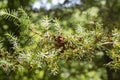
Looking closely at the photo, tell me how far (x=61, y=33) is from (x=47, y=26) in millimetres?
136

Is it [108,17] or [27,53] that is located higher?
[108,17]

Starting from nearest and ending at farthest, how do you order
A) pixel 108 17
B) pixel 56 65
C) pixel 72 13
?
pixel 56 65 < pixel 108 17 < pixel 72 13

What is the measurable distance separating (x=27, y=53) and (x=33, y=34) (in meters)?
0.24

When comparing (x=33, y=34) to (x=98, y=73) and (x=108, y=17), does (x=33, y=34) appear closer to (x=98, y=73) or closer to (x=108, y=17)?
(x=108, y=17)

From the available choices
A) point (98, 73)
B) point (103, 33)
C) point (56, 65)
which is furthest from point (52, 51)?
→ point (98, 73)

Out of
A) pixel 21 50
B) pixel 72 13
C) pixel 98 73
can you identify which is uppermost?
pixel 72 13

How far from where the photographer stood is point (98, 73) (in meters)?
7.77

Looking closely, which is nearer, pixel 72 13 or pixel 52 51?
pixel 52 51

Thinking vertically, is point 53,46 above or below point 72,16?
below

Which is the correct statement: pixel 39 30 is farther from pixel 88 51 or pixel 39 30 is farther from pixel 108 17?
pixel 108 17

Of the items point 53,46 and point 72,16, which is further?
point 72,16

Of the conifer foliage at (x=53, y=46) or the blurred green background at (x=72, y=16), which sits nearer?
the conifer foliage at (x=53, y=46)

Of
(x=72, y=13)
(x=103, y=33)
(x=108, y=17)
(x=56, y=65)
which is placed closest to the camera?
(x=56, y=65)

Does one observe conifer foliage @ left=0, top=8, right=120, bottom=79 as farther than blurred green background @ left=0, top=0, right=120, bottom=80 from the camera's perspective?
No
